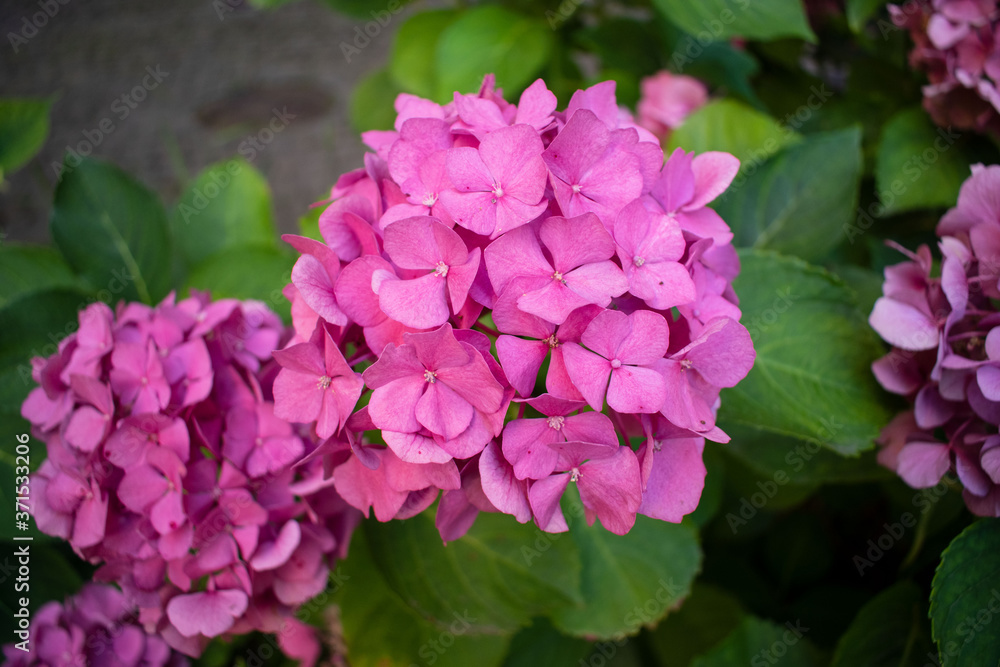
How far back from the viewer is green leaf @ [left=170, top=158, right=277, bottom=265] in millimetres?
883

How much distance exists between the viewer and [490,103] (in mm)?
469

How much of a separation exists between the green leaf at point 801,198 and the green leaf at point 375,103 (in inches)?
29.8

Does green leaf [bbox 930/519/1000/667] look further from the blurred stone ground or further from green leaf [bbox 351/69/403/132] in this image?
the blurred stone ground

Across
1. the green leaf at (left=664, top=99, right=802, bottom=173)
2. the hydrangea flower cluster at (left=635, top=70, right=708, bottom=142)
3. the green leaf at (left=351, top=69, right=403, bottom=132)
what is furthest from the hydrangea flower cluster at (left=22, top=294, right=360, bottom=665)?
the green leaf at (left=351, top=69, right=403, bottom=132)

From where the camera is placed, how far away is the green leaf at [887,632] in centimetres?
68

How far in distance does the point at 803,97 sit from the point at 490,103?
3.13 ft

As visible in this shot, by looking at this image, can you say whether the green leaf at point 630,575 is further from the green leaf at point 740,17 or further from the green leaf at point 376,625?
the green leaf at point 740,17

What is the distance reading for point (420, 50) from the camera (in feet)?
3.84

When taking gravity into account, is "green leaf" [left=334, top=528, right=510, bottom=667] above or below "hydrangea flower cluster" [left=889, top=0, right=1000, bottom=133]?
below

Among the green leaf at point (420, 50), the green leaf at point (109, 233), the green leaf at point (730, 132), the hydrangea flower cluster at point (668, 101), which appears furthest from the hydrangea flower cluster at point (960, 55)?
the green leaf at point (109, 233)

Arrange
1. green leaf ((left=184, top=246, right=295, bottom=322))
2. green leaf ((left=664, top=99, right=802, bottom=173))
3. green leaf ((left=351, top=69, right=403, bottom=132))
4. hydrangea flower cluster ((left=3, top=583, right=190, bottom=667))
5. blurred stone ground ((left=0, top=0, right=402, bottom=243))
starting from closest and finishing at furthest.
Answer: hydrangea flower cluster ((left=3, top=583, right=190, bottom=667)) < green leaf ((left=184, top=246, right=295, bottom=322)) < green leaf ((left=664, top=99, right=802, bottom=173)) < green leaf ((left=351, top=69, right=403, bottom=132)) < blurred stone ground ((left=0, top=0, right=402, bottom=243))

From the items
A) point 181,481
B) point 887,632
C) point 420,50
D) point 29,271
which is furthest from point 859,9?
point 29,271

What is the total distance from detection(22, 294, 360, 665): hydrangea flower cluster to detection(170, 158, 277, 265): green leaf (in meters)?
0.31

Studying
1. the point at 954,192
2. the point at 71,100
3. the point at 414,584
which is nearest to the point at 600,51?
the point at 954,192
